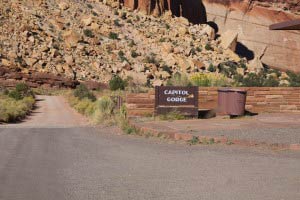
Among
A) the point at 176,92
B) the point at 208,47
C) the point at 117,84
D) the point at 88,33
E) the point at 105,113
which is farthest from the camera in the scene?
the point at 208,47

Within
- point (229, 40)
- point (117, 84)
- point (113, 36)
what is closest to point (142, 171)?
point (117, 84)

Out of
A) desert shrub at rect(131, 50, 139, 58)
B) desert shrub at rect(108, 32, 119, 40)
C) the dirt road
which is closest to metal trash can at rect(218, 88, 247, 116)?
the dirt road

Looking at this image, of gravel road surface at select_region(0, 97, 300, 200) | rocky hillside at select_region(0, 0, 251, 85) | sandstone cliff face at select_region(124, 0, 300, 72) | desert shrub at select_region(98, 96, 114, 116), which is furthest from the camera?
sandstone cliff face at select_region(124, 0, 300, 72)

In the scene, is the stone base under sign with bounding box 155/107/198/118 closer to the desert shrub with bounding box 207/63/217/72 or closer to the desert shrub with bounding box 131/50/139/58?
the desert shrub with bounding box 131/50/139/58

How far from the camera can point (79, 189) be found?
Result: 797 centimetres

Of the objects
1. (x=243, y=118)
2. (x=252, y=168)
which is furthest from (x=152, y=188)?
(x=243, y=118)

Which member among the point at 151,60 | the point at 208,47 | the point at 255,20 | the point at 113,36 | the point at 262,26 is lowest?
the point at 151,60

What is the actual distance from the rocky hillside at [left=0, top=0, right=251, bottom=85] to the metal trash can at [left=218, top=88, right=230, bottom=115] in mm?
30508

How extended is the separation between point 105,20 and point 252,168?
179 feet

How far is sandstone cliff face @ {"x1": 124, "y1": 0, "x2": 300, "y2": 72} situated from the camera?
71.8 metres

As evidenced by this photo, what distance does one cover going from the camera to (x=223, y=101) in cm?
1981

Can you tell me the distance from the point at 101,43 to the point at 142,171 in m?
50.0

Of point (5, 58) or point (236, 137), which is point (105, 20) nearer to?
point (5, 58)

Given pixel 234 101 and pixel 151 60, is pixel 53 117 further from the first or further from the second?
pixel 151 60
